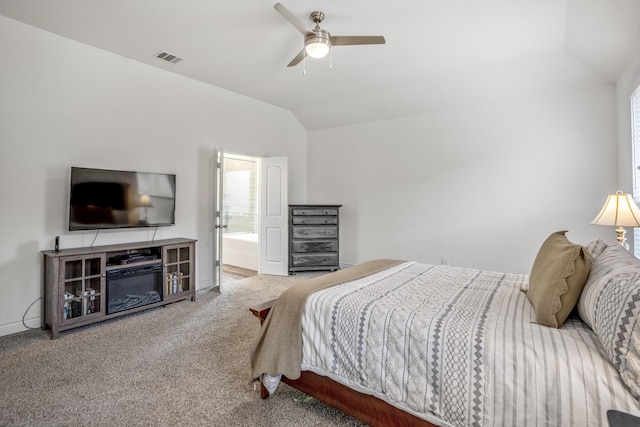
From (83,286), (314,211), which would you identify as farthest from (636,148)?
(83,286)

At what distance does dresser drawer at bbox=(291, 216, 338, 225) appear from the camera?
5238mm

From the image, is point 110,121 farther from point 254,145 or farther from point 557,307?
point 557,307

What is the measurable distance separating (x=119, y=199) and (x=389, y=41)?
3.39 metres

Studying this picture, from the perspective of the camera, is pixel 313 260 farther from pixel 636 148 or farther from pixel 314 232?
pixel 636 148

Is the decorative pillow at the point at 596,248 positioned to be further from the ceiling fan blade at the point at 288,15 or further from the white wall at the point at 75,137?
the white wall at the point at 75,137

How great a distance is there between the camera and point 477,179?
436cm

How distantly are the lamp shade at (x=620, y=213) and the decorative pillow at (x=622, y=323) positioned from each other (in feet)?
5.16

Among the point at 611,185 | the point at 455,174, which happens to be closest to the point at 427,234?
the point at 455,174

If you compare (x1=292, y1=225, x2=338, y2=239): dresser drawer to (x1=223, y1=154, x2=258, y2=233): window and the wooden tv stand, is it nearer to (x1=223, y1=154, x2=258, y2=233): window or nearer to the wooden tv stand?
the wooden tv stand

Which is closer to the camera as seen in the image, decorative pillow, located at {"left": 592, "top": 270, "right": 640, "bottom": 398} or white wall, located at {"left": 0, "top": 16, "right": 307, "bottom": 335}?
decorative pillow, located at {"left": 592, "top": 270, "right": 640, "bottom": 398}

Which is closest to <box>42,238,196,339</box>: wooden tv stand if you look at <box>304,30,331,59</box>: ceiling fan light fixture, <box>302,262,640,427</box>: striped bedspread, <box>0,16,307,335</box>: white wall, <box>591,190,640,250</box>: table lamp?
<box>0,16,307,335</box>: white wall

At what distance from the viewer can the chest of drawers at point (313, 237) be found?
17.1ft

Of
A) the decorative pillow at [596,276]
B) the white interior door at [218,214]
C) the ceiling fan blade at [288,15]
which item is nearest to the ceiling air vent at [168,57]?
the white interior door at [218,214]

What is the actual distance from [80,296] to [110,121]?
1.96 m
